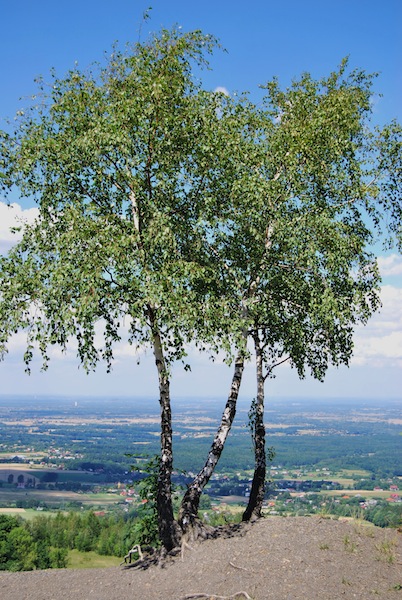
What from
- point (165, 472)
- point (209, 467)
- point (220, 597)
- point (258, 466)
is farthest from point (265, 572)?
point (258, 466)

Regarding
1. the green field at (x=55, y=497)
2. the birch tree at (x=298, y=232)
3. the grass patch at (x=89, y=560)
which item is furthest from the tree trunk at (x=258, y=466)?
the green field at (x=55, y=497)

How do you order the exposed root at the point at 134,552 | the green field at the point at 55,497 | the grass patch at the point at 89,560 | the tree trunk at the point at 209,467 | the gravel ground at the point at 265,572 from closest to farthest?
the gravel ground at the point at 265,572, the tree trunk at the point at 209,467, the exposed root at the point at 134,552, the grass patch at the point at 89,560, the green field at the point at 55,497

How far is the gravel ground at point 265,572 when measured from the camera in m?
12.4

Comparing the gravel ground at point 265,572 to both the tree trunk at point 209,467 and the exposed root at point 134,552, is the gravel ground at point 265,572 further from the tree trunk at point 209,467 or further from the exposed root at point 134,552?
the tree trunk at point 209,467

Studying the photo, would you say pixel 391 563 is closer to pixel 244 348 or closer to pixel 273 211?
pixel 244 348

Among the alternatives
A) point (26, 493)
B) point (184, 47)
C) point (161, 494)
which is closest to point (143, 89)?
point (184, 47)

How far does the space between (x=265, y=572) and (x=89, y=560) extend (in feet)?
171

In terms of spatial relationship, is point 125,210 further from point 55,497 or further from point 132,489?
point 55,497

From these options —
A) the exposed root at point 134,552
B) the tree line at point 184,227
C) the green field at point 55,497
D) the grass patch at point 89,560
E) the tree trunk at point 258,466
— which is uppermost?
the tree line at point 184,227

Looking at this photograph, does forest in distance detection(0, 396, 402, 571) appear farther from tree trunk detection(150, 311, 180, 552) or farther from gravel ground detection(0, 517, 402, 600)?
gravel ground detection(0, 517, 402, 600)

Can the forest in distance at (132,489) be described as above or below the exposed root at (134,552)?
below

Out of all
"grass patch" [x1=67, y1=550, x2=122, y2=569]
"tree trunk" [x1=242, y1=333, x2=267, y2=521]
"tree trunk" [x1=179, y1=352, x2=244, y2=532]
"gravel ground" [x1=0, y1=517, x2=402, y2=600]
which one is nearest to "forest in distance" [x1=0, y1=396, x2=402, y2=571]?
"grass patch" [x1=67, y1=550, x2=122, y2=569]

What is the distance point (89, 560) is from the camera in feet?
193

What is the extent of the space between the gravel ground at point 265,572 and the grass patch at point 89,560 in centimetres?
4573
